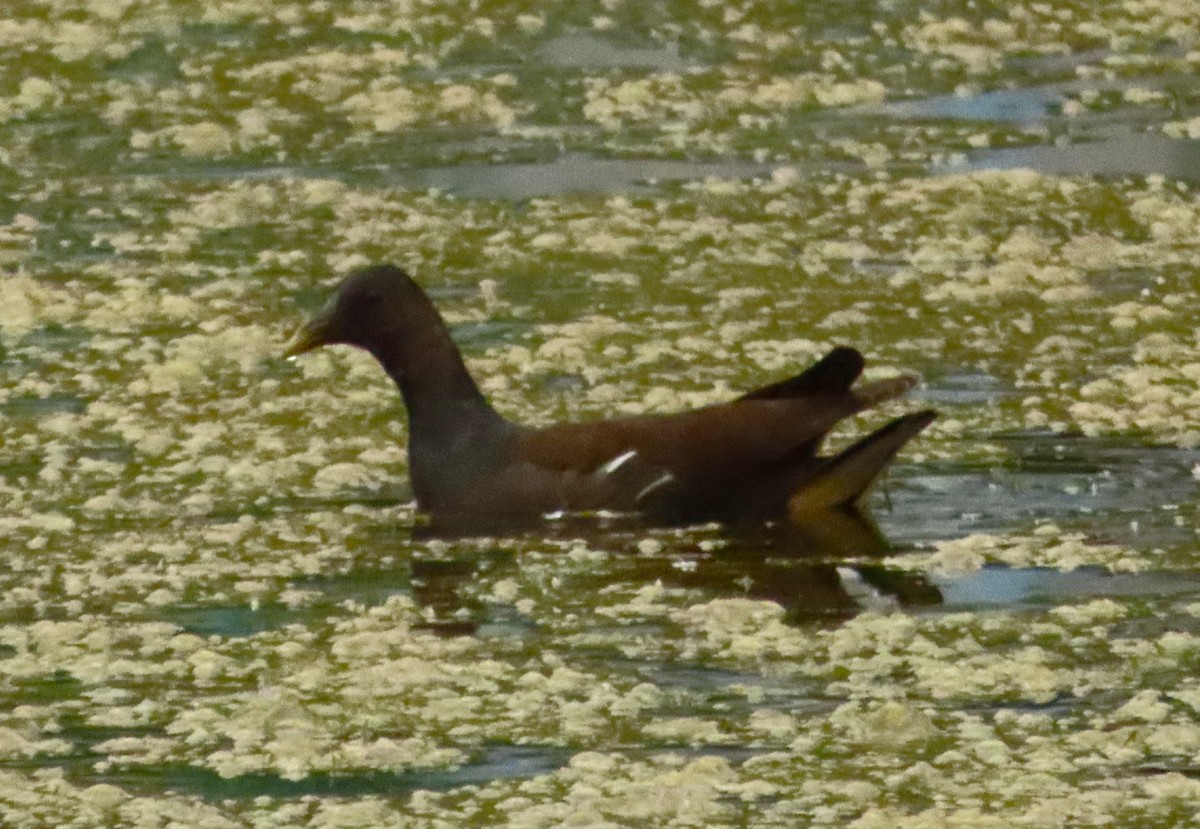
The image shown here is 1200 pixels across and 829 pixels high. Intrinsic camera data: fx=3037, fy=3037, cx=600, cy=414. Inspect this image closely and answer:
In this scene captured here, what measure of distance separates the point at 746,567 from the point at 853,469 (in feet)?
1.49

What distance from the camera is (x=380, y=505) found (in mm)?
6926

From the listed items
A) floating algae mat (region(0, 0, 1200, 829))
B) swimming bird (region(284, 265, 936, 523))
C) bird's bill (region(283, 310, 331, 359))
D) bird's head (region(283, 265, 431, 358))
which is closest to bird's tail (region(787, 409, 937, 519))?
swimming bird (region(284, 265, 936, 523))

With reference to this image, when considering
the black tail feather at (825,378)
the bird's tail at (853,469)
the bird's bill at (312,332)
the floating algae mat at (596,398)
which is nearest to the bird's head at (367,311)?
the bird's bill at (312,332)

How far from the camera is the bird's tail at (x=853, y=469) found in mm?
6656

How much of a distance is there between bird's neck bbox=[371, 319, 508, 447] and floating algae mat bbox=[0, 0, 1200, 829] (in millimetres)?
209

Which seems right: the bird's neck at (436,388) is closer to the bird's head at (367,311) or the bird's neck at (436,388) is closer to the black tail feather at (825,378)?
the bird's head at (367,311)

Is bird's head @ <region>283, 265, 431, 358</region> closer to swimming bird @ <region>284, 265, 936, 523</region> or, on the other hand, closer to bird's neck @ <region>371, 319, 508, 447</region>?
bird's neck @ <region>371, 319, 508, 447</region>

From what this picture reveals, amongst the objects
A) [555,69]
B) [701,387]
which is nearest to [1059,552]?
[701,387]

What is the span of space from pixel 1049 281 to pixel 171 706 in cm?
364

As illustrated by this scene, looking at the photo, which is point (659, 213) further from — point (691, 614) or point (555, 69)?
point (691, 614)

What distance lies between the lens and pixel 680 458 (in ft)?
21.9

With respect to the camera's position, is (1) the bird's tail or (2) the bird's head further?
(2) the bird's head

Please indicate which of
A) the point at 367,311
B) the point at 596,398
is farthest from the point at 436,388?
the point at 596,398

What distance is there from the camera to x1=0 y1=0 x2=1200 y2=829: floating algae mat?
17.1 ft
